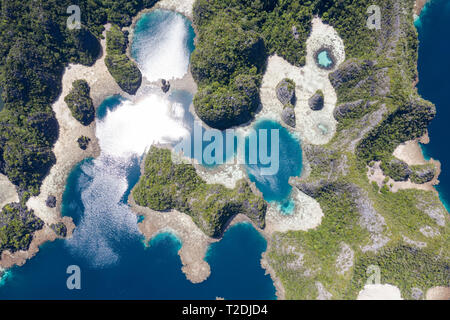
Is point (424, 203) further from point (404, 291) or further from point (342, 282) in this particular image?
point (342, 282)

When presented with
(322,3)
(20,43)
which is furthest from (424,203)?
(20,43)

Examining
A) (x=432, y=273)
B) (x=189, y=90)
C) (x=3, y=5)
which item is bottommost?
(x=432, y=273)

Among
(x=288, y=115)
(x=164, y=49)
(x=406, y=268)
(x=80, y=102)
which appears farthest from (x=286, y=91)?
(x=80, y=102)

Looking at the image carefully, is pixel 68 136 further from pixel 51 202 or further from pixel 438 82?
pixel 438 82

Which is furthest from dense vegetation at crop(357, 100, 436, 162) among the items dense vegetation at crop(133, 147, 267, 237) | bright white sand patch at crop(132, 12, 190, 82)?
bright white sand patch at crop(132, 12, 190, 82)

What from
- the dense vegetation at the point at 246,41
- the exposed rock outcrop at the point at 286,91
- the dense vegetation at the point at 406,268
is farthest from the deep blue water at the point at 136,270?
the exposed rock outcrop at the point at 286,91
